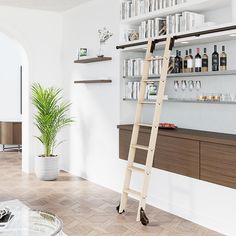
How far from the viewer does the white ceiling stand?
6.29m

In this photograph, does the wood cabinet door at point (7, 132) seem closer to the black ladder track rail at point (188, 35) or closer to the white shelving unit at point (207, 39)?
the black ladder track rail at point (188, 35)

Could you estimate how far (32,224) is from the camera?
342 centimetres

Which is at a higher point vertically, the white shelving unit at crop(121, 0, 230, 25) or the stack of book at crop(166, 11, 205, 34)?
the white shelving unit at crop(121, 0, 230, 25)

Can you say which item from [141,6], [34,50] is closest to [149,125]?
[141,6]

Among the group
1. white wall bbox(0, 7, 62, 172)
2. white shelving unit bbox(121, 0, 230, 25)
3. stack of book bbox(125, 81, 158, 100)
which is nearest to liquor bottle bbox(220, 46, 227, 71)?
white shelving unit bbox(121, 0, 230, 25)

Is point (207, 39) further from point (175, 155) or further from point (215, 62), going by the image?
point (175, 155)

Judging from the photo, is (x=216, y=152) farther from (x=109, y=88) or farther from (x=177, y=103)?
(x=109, y=88)

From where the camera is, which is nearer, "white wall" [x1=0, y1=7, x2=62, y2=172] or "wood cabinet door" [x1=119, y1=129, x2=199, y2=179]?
"wood cabinet door" [x1=119, y1=129, x2=199, y2=179]

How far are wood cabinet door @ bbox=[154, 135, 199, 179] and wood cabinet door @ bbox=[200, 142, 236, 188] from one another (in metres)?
0.11

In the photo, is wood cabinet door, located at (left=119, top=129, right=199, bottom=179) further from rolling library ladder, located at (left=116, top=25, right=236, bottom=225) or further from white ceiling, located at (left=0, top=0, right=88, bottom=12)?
white ceiling, located at (left=0, top=0, right=88, bottom=12)

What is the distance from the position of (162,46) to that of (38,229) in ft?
9.12

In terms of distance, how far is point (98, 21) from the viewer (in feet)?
20.2

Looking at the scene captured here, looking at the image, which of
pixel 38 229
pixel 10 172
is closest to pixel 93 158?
pixel 10 172

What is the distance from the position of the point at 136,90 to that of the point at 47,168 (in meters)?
2.09
